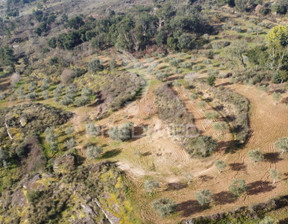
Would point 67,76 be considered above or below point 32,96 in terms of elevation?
above

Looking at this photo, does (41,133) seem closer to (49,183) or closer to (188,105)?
(49,183)

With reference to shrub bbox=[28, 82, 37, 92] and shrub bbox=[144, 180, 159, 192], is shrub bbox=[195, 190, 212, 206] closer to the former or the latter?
shrub bbox=[144, 180, 159, 192]

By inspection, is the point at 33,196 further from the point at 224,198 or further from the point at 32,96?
the point at 32,96

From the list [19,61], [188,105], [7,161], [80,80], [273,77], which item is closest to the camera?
[7,161]

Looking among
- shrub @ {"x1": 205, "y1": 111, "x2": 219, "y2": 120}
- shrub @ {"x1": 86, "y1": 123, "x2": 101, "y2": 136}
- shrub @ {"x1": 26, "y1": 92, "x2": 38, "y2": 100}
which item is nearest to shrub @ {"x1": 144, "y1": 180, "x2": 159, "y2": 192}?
shrub @ {"x1": 205, "y1": 111, "x2": 219, "y2": 120}

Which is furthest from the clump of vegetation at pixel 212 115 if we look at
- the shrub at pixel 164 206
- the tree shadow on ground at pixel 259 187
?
the shrub at pixel 164 206

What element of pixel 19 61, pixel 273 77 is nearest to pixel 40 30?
pixel 19 61

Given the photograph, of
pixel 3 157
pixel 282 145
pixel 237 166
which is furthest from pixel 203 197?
pixel 3 157
